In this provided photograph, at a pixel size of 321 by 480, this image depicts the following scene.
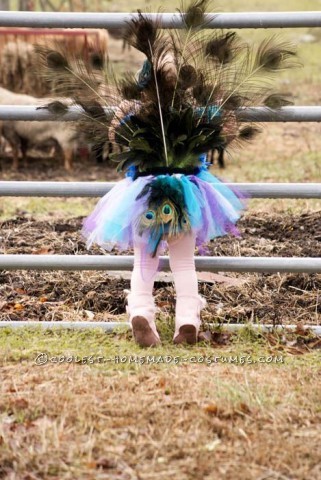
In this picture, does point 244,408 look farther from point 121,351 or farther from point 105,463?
point 121,351

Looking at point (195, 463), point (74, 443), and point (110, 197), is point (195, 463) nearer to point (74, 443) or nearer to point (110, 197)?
point (74, 443)

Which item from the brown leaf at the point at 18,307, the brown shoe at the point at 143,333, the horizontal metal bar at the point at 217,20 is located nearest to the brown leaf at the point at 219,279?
the brown leaf at the point at 18,307

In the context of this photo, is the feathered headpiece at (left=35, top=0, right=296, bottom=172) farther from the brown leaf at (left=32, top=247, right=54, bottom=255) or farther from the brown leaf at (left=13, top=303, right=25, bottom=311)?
the brown leaf at (left=32, top=247, right=54, bottom=255)

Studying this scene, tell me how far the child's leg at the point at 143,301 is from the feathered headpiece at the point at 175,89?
404mm

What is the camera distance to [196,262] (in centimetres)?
420

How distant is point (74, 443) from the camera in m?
3.03

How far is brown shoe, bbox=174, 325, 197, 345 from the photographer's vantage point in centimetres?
395

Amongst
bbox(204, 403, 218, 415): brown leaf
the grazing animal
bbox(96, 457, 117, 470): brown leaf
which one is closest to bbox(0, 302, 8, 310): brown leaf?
bbox(204, 403, 218, 415): brown leaf

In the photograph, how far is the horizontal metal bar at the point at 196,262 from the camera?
13.8 ft

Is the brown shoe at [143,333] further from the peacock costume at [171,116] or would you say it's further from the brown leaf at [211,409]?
the brown leaf at [211,409]

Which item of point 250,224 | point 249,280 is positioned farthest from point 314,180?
point 249,280

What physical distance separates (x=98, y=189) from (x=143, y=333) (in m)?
0.75

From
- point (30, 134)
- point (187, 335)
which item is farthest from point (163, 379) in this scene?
point (30, 134)

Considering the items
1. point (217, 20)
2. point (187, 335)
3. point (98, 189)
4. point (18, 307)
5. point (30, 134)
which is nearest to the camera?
point (187, 335)
